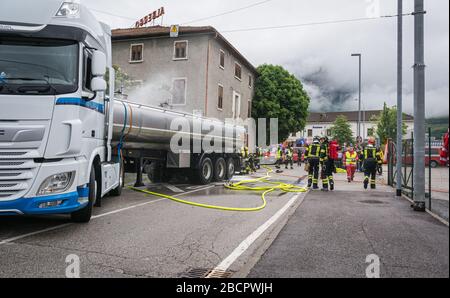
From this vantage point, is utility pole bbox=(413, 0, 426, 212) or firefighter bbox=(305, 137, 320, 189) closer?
utility pole bbox=(413, 0, 426, 212)

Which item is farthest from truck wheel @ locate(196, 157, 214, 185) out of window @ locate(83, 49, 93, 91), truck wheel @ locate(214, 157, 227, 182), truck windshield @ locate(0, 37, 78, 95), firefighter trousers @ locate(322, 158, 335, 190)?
truck windshield @ locate(0, 37, 78, 95)

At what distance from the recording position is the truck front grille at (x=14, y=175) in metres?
5.14

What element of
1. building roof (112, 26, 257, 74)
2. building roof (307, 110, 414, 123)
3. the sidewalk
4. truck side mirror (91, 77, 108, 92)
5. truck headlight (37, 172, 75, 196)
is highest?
building roof (307, 110, 414, 123)

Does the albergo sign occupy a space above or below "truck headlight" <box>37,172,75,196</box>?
above

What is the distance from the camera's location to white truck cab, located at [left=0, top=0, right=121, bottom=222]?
518cm

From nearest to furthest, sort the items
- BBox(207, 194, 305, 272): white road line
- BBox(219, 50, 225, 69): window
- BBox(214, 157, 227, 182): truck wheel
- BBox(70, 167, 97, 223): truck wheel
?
BBox(207, 194, 305, 272): white road line → BBox(70, 167, 97, 223): truck wheel → BBox(214, 157, 227, 182): truck wheel → BBox(219, 50, 225, 69): window

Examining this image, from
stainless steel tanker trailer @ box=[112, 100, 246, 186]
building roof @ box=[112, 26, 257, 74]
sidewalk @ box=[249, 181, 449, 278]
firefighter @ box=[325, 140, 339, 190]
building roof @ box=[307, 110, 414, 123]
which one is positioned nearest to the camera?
sidewalk @ box=[249, 181, 449, 278]

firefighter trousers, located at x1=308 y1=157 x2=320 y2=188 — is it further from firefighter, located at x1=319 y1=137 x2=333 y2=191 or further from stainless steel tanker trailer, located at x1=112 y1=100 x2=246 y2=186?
stainless steel tanker trailer, located at x1=112 y1=100 x2=246 y2=186

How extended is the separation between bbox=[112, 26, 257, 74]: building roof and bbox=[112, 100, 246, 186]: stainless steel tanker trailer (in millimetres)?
2494

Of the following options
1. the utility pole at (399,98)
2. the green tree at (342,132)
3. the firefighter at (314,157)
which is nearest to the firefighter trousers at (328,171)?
the firefighter at (314,157)

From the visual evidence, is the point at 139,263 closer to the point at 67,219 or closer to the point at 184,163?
the point at 67,219

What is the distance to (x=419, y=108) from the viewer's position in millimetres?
6684

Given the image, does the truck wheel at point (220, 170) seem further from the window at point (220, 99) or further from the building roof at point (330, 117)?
the building roof at point (330, 117)
